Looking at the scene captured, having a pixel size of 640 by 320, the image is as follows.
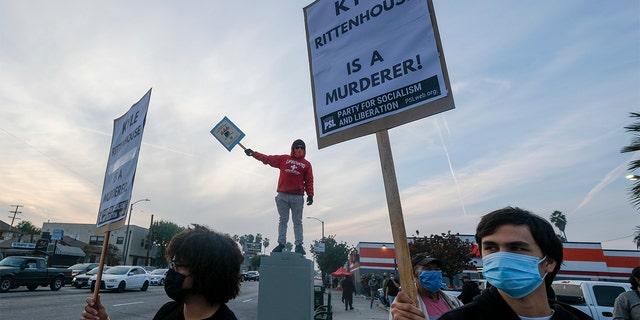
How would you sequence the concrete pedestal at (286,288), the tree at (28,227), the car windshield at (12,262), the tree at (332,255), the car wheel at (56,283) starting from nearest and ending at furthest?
the concrete pedestal at (286,288) → the car windshield at (12,262) → the car wheel at (56,283) → the tree at (332,255) → the tree at (28,227)

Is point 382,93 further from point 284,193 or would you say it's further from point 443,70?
point 284,193

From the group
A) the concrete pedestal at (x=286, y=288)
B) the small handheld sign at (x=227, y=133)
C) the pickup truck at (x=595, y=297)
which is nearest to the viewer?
the concrete pedestal at (x=286, y=288)

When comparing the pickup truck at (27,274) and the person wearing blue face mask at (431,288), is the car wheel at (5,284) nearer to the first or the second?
the pickup truck at (27,274)

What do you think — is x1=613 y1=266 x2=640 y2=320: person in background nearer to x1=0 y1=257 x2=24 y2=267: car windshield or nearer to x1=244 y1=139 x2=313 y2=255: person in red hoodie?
x1=244 y1=139 x2=313 y2=255: person in red hoodie

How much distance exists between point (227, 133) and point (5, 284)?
18.6m

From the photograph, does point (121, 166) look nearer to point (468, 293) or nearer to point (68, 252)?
point (468, 293)

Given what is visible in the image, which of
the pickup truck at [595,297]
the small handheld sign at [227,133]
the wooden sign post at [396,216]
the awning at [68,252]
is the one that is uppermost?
the awning at [68,252]

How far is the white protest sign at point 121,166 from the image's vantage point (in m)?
3.33

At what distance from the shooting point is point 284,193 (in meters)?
6.05

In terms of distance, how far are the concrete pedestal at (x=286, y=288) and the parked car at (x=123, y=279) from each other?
58.5ft

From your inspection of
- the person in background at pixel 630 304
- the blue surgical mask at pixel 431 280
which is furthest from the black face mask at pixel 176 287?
the person in background at pixel 630 304

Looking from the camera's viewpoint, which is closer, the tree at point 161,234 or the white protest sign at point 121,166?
the white protest sign at point 121,166

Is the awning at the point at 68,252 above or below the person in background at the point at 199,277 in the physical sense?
above

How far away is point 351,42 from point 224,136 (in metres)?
3.12
